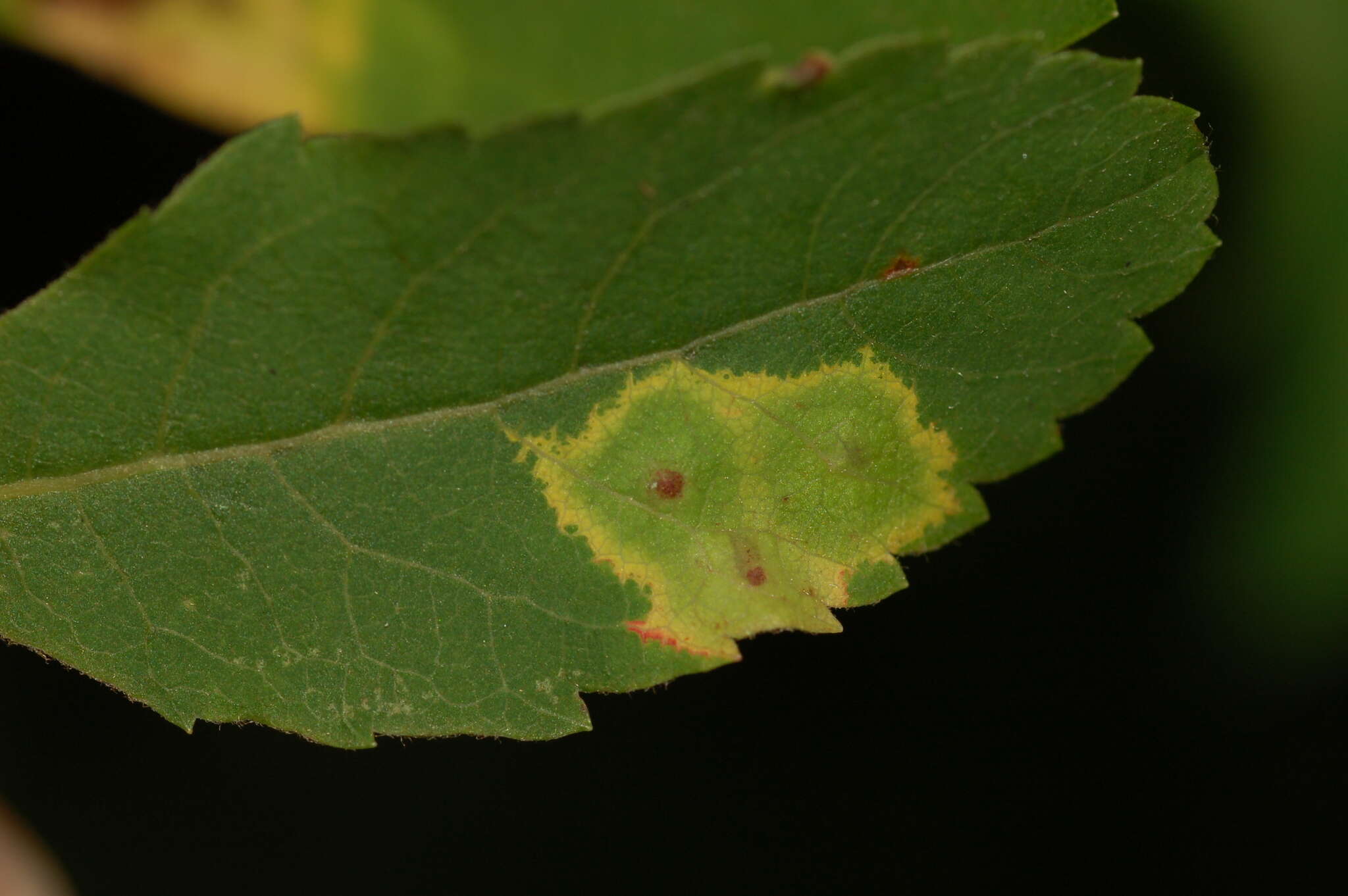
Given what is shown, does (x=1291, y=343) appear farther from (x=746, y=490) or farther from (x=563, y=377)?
(x=563, y=377)

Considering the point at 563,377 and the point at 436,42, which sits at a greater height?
the point at 436,42

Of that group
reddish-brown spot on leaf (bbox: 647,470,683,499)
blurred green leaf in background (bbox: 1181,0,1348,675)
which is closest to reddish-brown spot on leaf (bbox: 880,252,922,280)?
reddish-brown spot on leaf (bbox: 647,470,683,499)

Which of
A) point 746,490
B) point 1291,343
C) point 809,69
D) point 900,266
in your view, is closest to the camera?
point 809,69

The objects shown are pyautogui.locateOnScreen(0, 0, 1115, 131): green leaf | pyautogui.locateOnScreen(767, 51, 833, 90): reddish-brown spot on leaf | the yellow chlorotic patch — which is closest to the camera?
pyautogui.locateOnScreen(767, 51, 833, 90): reddish-brown spot on leaf

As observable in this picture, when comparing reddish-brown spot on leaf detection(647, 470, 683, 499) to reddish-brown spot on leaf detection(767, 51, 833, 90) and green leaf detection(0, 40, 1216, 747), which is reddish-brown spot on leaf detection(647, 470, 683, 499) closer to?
green leaf detection(0, 40, 1216, 747)

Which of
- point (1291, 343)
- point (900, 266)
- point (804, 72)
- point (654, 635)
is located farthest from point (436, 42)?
point (1291, 343)

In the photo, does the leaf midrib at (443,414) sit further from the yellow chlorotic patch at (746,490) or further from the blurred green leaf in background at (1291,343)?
the blurred green leaf in background at (1291,343)

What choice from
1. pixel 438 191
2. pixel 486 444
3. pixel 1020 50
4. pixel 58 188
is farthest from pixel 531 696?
pixel 58 188
